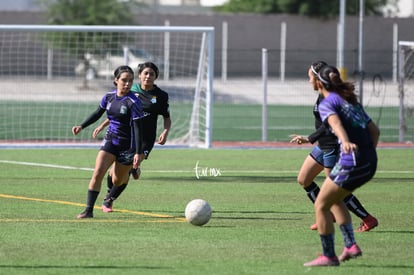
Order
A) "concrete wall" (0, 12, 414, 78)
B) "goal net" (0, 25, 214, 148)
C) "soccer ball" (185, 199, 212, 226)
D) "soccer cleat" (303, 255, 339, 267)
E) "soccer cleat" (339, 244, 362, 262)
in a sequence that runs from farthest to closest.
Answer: "concrete wall" (0, 12, 414, 78) → "goal net" (0, 25, 214, 148) → "soccer ball" (185, 199, 212, 226) → "soccer cleat" (339, 244, 362, 262) → "soccer cleat" (303, 255, 339, 267)

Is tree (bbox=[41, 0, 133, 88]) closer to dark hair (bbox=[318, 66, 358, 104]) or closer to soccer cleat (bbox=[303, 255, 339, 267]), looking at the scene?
dark hair (bbox=[318, 66, 358, 104])

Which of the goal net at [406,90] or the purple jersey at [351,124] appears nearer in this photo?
the purple jersey at [351,124]

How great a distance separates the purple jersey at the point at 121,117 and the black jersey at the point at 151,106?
45.3 inches

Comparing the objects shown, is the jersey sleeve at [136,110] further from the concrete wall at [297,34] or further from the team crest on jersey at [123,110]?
the concrete wall at [297,34]

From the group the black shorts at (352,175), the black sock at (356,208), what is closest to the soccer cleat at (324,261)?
the black shorts at (352,175)

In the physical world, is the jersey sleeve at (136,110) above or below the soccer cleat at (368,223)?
above

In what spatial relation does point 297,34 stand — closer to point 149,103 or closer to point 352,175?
point 149,103

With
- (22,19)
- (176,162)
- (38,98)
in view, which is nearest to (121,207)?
(176,162)

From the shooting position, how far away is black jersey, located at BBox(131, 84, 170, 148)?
46.3ft

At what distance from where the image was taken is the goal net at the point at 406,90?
25.9 metres

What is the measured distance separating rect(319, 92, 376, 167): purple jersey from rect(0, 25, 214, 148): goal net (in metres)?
14.1

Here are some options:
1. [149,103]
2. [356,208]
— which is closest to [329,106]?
[356,208]

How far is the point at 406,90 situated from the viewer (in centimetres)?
2714

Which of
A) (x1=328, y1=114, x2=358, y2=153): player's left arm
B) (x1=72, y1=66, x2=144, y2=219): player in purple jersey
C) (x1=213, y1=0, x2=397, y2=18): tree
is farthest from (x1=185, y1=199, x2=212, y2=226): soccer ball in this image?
(x1=213, y1=0, x2=397, y2=18): tree
